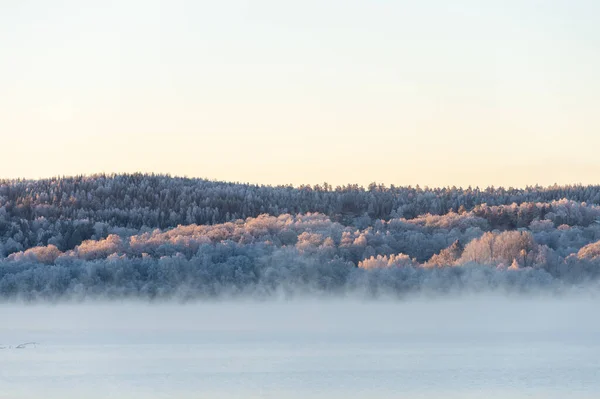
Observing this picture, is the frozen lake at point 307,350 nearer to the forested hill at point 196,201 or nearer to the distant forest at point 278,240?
the distant forest at point 278,240

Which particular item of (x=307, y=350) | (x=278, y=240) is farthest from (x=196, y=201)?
(x=307, y=350)

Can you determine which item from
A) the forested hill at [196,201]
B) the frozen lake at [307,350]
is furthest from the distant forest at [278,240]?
the frozen lake at [307,350]

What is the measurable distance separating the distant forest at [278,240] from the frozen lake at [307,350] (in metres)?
3.96

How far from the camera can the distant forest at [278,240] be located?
107812 millimetres

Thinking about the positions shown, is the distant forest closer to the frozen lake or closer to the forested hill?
the forested hill

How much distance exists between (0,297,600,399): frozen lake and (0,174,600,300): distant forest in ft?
13.0

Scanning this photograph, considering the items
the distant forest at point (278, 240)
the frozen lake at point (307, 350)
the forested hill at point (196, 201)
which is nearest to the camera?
the frozen lake at point (307, 350)

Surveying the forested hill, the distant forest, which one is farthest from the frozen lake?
the forested hill

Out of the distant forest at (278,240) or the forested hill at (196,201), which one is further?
the forested hill at (196,201)

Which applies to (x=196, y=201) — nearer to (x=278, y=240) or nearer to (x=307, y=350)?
(x=278, y=240)

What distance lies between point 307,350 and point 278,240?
196 ft

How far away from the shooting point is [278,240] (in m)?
126

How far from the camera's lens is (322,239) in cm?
12294

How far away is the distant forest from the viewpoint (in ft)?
354
